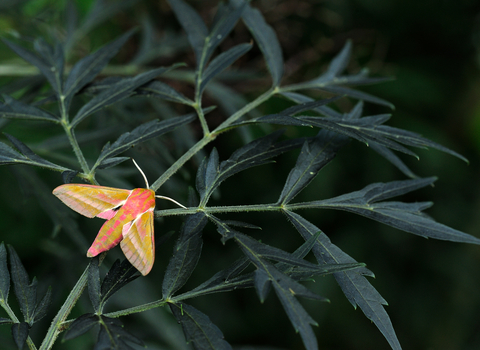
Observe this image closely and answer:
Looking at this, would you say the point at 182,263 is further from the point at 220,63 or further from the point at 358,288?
the point at 220,63

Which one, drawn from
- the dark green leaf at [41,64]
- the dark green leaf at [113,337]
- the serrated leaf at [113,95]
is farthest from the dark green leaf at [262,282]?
the dark green leaf at [41,64]

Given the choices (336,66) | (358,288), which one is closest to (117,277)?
(358,288)

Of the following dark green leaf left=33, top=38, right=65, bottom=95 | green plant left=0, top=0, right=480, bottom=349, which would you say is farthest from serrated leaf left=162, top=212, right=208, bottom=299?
dark green leaf left=33, top=38, right=65, bottom=95

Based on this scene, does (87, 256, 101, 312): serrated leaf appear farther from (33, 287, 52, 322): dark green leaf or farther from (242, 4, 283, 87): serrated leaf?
(242, 4, 283, 87): serrated leaf

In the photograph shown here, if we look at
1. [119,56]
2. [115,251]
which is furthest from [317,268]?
[119,56]

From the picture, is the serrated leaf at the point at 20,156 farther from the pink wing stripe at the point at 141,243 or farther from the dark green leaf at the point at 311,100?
the dark green leaf at the point at 311,100

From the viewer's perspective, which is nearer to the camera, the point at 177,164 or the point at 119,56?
the point at 177,164

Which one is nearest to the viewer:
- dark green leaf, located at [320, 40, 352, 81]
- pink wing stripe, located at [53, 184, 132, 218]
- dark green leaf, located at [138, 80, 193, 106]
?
pink wing stripe, located at [53, 184, 132, 218]

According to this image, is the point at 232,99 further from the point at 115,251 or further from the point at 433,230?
the point at 433,230
